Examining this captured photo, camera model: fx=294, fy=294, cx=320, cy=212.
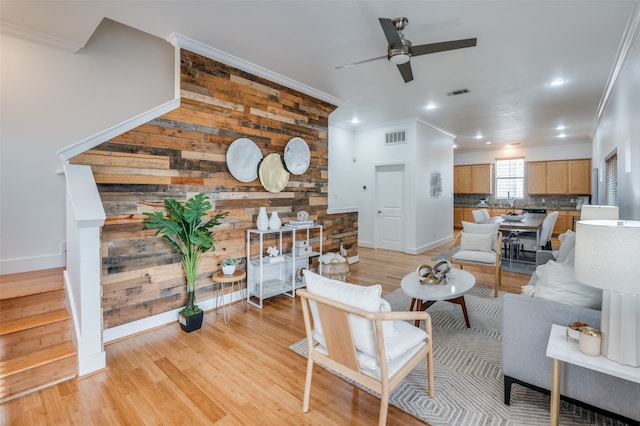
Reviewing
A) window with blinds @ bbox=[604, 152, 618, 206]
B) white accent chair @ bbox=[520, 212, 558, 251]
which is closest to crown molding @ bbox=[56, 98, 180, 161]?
window with blinds @ bbox=[604, 152, 618, 206]

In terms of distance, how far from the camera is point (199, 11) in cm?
255

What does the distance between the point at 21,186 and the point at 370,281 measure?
427 centimetres

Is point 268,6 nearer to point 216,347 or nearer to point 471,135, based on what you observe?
point 216,347

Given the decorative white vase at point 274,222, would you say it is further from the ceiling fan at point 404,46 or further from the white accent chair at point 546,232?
the white accent chair at point 546,232

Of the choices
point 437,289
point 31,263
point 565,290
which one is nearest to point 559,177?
point 437,289

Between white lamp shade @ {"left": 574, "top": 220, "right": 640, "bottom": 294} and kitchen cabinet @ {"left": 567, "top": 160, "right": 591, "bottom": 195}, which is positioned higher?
kitchen cabinet @ {"left": 567, "top": 160, "right": 591, "bottom": 195}

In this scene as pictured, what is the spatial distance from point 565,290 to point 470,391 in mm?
910

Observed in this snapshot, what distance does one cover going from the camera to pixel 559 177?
8.84 metres

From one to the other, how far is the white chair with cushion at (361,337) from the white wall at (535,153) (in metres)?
10.1

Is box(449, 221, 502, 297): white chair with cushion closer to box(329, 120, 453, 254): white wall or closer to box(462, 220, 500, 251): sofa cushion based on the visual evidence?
box(462, 220, 500, 251): sofa cushion

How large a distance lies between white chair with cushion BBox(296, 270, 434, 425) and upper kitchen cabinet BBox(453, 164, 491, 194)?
9.76 metres

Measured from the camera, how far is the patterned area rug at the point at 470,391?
177cm

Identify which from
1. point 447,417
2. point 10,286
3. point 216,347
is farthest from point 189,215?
point 447,417

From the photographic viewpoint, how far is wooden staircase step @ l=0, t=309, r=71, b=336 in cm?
208
